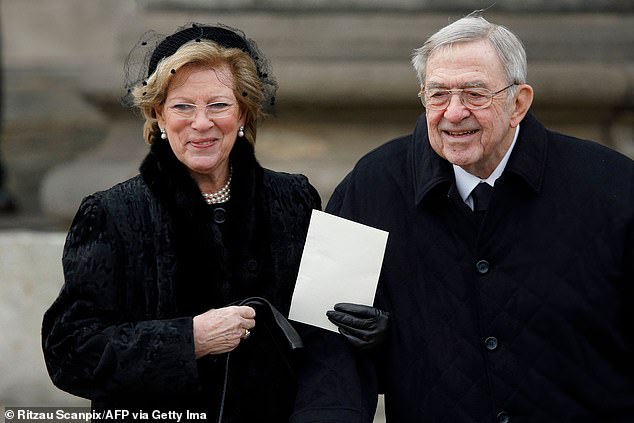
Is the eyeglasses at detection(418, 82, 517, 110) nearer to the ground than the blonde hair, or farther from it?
nearer to the ground

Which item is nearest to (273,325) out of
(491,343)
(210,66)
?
(491,343)

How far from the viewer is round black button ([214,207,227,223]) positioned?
3137 millimetres

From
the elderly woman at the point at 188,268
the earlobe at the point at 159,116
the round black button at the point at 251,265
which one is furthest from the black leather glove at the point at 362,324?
the earlobe at the point at 159,116

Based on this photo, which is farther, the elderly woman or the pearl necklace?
the pearl necklace

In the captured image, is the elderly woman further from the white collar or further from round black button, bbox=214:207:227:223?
the white collar

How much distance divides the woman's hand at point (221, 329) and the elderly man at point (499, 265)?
0.26 metres

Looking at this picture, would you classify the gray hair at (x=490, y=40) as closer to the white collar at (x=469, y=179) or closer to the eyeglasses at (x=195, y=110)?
the white collar at (x=469, y=179)

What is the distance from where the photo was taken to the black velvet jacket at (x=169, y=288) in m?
2.99

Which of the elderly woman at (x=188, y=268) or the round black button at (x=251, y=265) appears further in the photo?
the round black button at (x=251, y=265)

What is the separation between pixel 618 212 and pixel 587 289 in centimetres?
21

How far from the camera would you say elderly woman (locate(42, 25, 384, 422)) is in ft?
9.84

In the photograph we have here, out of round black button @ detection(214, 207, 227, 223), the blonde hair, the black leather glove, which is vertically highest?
the blonde hair

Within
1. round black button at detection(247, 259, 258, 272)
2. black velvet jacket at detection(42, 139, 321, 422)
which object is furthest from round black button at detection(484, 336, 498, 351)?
round black button at detection(247, 259, 258, 272)

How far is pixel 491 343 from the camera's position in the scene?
305cm
